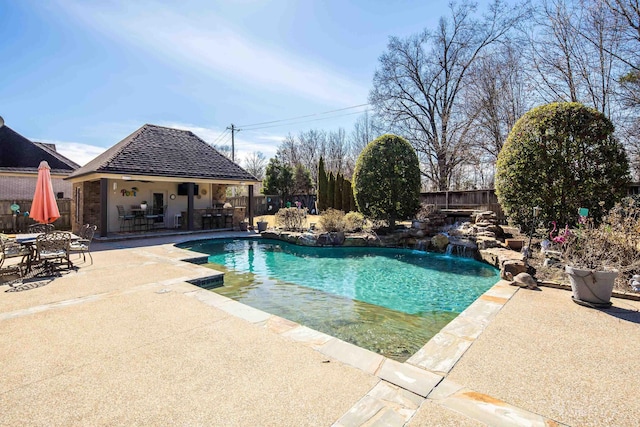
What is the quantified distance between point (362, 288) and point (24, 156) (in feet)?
73.6

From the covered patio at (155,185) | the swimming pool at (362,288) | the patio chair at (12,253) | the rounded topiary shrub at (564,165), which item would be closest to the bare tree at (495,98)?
the rounded topiary shrub at (564,165)

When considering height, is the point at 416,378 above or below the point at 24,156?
below

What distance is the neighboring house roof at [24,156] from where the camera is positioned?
17359 mm

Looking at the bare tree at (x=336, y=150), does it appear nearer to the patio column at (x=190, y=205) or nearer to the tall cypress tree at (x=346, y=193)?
the tall cypress tree at (x=346, y=193)

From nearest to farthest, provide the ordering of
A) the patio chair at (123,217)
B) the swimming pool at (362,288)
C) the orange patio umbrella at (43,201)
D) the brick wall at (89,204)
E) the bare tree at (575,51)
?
the swimming pool at (362,288) → the orange patio umbrella at (43,201) → the bare tree at (575,51) → the brick wall at (89,204) → the patio chair at (123,217)

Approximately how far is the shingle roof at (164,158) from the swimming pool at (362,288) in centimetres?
418

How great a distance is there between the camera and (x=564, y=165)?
22.9 ft

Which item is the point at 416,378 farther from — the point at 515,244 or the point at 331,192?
the point at 331,192

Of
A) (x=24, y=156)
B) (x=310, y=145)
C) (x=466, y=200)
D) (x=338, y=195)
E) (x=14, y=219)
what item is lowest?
(x=14, y=219)

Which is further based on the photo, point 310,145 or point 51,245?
point 310,145

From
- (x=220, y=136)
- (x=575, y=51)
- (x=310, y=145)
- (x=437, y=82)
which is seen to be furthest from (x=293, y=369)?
(x=310, y=145)

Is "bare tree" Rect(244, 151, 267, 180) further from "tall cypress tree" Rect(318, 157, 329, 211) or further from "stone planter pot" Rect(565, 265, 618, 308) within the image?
"stone planter pot" Rect(565, 265, 618, 308)

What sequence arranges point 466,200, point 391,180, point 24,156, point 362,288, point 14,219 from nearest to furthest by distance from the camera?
1. point 362,288
2. point 391,180
3. point 14,219
4. point 466,200
5. point 24,156

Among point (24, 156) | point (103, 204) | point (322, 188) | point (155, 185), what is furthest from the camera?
point (322, 188)
